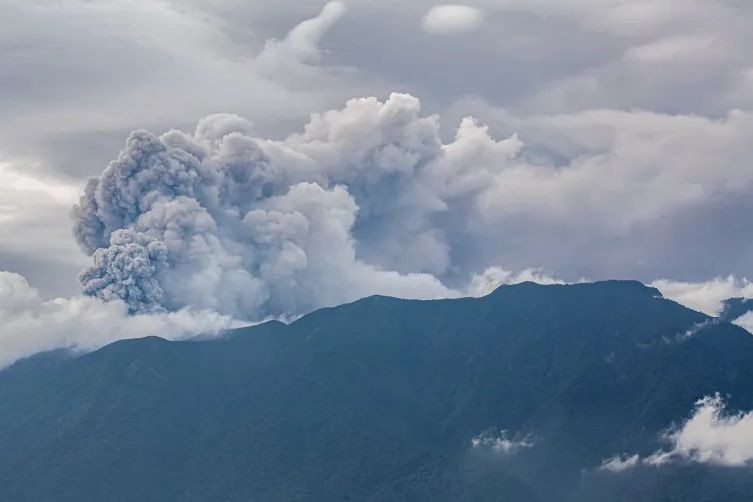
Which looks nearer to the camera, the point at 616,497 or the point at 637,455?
the point at 616,497

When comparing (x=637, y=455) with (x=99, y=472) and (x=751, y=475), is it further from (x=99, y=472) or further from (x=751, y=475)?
(x=99, y=472)

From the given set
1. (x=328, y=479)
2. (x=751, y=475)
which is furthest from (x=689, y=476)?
(x=328, y=479)

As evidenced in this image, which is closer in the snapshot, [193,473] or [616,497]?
[616,497]

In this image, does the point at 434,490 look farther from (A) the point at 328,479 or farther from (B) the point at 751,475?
(B) the point at 751,475

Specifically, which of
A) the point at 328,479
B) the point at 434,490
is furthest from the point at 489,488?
the point at 328,479

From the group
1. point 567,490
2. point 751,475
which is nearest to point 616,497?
point 567,490

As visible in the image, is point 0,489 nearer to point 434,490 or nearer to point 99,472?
point 99,472

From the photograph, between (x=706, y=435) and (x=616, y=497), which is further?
(x=706, y=435)
